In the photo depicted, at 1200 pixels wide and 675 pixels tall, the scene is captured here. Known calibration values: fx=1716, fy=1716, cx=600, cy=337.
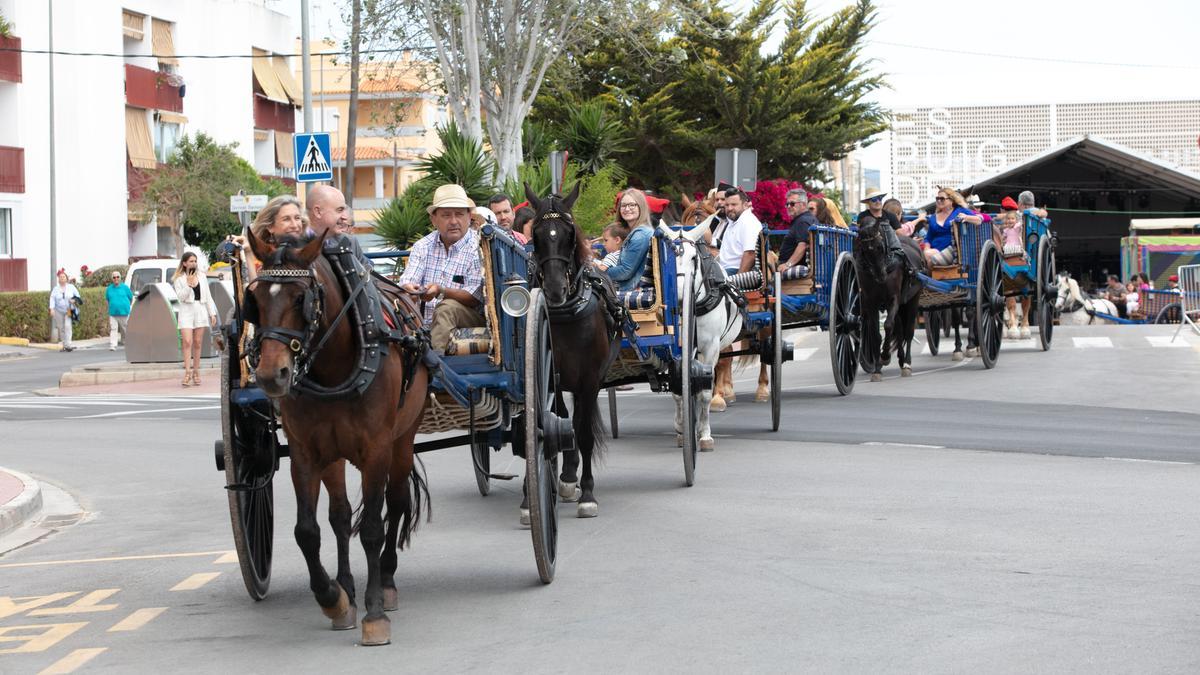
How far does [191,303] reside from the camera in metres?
24.0

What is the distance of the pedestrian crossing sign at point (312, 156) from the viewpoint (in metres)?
23.3

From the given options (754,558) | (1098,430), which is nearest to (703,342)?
(1098,430)

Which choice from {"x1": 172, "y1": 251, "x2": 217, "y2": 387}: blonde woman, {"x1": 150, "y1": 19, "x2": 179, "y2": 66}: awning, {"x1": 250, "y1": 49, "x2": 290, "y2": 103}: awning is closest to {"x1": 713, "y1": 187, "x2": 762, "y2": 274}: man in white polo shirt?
{"x1": 172, "y1": 251, "x2": 217, "y2": 387}: blonde woman

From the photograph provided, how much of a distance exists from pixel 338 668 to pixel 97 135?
4617 centimetres

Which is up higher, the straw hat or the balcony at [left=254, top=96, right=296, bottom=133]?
the balcony at [left=254, top=96, right=296, bottom=133]

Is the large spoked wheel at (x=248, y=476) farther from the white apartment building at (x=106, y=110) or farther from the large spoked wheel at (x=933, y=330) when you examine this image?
the white apartment building at (x=106, y=110)

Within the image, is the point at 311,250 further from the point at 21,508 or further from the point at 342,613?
the point at 21,508

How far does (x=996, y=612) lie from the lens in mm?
7285

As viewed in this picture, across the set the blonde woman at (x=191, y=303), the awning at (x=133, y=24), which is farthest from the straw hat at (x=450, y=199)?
the awning at (x=133, y=24)

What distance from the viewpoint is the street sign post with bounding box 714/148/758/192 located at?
78.9 ft

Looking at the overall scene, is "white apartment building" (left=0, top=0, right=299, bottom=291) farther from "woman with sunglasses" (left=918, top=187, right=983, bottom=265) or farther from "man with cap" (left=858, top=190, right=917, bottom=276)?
"man with cap" (left=858, top=190, right=917, bottom=276)

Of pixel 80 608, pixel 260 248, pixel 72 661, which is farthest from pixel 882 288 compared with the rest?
pixel 72 661

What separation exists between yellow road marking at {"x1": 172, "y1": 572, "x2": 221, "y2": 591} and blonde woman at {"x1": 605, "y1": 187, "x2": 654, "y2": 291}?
390cm

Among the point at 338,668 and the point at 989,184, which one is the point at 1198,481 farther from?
the point at 989,184
